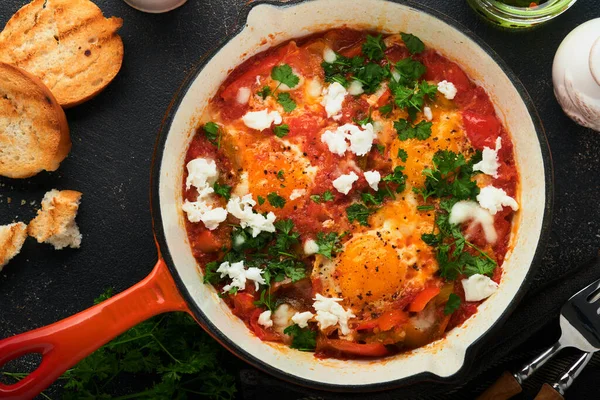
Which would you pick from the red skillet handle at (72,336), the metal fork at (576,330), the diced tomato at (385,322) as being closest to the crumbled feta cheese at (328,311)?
the diced tomato at (385,322)

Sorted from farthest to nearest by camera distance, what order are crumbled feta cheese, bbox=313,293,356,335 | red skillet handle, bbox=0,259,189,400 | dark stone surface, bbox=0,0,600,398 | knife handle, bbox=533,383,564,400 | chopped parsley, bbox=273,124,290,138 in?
dark stone surface, bbox=0,0,600,398
knife handle, bbox=533,383,564,400
chopped parsley, bbox=273,124,290,138
crumbled feta cheese, bbox=313,293,356,335
red skillet handle, bbox=0,259,189,400

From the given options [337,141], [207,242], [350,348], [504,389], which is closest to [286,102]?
[337,141]

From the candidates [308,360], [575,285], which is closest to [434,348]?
[308,360]

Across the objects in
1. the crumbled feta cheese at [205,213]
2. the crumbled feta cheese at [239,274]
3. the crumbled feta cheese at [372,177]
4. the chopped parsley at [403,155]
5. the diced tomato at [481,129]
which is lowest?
the crumbled feta cheese at [239,274]

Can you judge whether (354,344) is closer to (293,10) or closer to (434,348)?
(434,348)

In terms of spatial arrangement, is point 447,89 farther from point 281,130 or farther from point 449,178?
point 281,130

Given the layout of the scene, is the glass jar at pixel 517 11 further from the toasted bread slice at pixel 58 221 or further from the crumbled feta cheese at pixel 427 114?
the toasted bread slice at pixel 58 221

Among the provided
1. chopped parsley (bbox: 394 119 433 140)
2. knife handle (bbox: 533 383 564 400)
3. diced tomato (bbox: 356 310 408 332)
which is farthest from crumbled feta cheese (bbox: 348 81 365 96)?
knife handle (bbox: 533 383 564 400)

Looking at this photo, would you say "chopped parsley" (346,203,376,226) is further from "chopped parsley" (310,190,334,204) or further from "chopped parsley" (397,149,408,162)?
"chopped parsley" (397,149,408,162)
